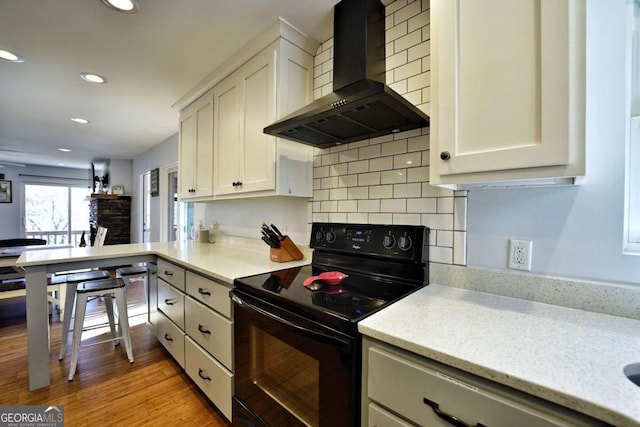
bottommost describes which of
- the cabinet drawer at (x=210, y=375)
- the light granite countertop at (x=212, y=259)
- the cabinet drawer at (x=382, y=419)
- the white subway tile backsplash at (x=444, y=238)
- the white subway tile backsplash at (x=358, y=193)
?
the cabinet drawer at (x=210, y=375)

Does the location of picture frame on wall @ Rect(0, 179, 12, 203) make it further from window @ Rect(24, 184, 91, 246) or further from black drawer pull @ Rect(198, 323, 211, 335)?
black drawer pull @ Rect(198, 323, 211, 335)

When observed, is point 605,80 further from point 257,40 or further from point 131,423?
point 131,423

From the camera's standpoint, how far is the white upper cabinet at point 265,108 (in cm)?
172

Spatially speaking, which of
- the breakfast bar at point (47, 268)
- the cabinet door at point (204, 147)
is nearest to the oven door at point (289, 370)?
the breakfast bar at point (47, 268)

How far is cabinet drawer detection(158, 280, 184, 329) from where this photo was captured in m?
1.88

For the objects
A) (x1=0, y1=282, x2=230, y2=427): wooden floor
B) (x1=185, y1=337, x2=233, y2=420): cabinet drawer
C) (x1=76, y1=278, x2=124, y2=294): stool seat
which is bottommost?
(x1=0, y1=282, x2=230, y2=427): wooden floor

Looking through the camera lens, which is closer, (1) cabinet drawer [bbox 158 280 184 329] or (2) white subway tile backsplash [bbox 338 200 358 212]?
(2) white subway tile backsplash [bbox 338 200 358 212]

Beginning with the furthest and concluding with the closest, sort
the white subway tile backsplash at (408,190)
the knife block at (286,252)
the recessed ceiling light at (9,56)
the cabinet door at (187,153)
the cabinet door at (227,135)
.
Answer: the cabinet door at (187,153) < the cabinet door at (227,135) < the recessed ceiling light at (9,56) < the knife block at (286,252) < the white subway tile backsplash at (408,190)

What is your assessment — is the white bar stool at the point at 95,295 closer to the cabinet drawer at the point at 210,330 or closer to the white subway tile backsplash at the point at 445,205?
the cabinet drawer at the point at 210,330

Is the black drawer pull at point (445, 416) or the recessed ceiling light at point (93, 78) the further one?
the recessed ceiling light at point (93, 78)

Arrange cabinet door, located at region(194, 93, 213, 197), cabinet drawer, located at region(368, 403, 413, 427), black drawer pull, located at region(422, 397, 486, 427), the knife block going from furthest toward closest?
cabinet door, located at region(194, 93, 213, 197) < the knife block < cabinet drawer, located at region(368, 403, 413, 427) < black drawer pull, located at region(422, 397, 486, 427)

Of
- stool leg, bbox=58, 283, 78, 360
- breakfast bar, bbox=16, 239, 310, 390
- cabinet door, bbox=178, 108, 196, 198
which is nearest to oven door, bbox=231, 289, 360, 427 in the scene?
breakfast bar, bbox=16, 239, 310, 390

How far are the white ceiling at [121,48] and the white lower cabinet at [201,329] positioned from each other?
1.52 meters

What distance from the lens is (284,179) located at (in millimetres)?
1741
